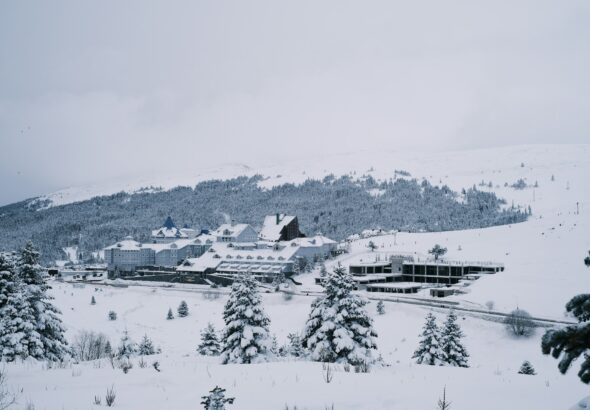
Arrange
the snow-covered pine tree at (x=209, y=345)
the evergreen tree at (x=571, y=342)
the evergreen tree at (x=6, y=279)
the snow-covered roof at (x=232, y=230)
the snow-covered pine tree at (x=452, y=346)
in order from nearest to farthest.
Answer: the evergreen tree at (x=571, y=342), the evergreen tree at (x=6, y=279), the snow-covered pine tree at (x=452, y=346), the snow-covered pine tree at (x=209, y=345), the snow-covered roof at (x=232, y=230)

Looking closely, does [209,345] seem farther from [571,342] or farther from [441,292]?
[441,292]

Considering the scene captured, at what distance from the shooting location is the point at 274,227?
12331 cm

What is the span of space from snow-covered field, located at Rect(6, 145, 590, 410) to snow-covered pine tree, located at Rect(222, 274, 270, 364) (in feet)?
9.29

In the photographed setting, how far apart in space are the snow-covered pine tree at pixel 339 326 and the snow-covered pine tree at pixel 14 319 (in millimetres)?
14701

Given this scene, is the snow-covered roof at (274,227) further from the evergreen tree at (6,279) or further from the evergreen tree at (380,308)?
the evergreen tree at (6,279)

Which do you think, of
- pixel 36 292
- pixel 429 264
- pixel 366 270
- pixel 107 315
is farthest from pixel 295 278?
pixel 36 292

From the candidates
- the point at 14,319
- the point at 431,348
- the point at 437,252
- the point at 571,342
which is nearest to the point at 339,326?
the point at 431,348

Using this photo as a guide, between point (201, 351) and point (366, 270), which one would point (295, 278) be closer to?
point (366, 270)

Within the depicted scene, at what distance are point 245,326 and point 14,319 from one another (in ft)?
40.2

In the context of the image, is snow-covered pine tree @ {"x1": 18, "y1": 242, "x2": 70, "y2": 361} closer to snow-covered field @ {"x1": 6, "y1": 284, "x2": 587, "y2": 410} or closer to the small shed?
snow-covered field @ {"x1": 6, "y1": 284, "x2": 587, "y2": 410}

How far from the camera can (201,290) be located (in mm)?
81562

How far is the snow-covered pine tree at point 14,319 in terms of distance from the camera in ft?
75.2

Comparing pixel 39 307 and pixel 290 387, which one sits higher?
pixel 290 387

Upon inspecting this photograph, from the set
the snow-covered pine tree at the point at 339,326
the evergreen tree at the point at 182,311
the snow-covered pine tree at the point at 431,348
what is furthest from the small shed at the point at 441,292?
the snow-covered pine tree at the point at 339,326
